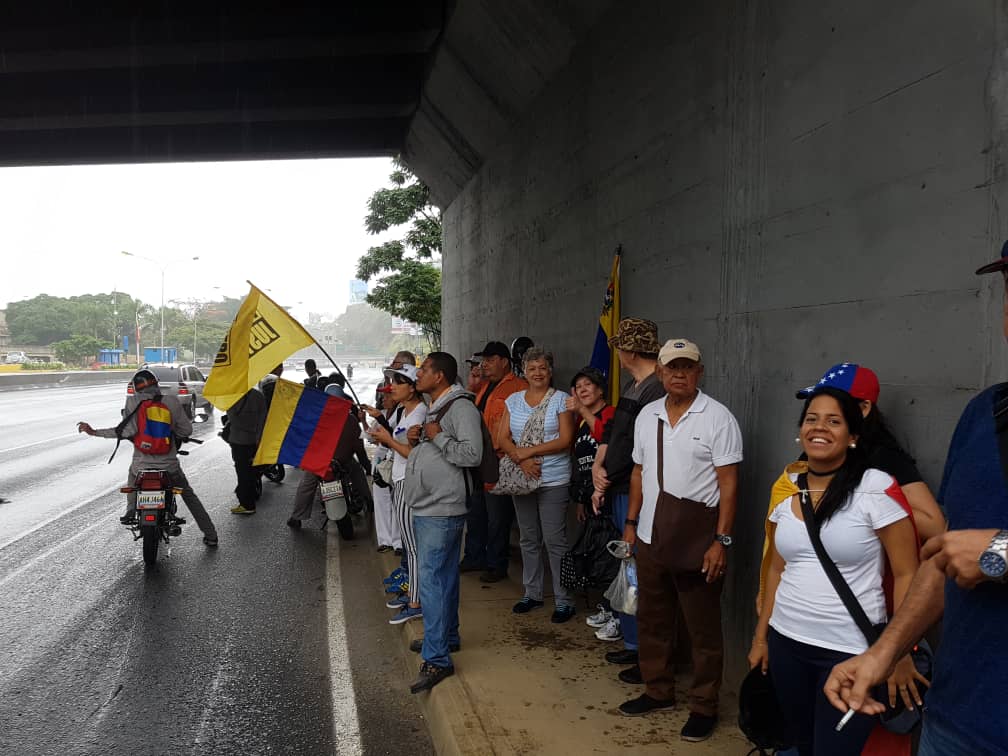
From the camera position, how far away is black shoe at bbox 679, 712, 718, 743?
3891 millimetres

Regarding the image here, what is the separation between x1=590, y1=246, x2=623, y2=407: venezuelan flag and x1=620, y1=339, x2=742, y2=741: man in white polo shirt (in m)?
1.85

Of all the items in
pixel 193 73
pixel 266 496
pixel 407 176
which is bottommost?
pixel 266 496

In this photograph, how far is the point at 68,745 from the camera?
4094mm

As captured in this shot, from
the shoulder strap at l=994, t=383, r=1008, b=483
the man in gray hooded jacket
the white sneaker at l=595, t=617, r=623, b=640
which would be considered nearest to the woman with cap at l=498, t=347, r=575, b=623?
the white sneaker at l=595, t=617, r=623, b=640

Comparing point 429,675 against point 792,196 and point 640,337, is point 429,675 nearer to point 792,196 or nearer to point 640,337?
point 640,337

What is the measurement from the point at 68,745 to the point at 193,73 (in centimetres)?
961

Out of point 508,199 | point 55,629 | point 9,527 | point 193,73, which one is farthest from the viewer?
point 193,73

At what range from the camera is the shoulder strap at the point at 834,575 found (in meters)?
2.65

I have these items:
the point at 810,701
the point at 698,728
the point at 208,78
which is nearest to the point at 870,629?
the point at 810,701

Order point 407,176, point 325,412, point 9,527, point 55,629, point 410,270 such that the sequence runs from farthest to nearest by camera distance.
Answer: point 407,176 < point 410,270 < point 9,527 < point 325,412 < point 55,629

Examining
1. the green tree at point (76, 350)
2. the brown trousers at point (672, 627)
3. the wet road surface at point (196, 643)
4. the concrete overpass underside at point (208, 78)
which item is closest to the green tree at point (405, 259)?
the concrete overpass underside at point (208, 78)

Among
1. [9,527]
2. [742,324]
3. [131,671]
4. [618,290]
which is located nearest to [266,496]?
[9,527]

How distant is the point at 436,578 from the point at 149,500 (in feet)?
13.6

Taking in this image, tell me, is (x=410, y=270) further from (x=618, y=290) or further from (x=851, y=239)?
(x=851, y=239)
